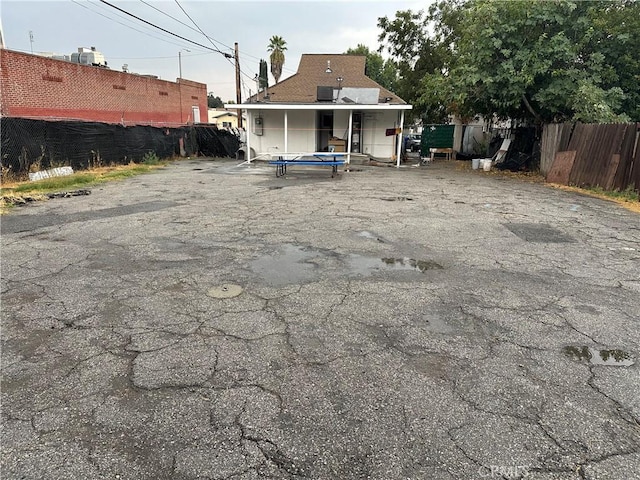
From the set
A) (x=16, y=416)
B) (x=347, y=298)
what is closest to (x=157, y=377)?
(x=16, y=416)

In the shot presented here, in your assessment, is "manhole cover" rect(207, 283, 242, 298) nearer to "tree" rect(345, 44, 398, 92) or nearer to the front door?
the front door

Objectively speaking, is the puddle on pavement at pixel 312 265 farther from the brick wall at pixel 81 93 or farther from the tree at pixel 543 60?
the brick wall at pixel 81 93

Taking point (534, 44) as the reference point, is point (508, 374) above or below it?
below

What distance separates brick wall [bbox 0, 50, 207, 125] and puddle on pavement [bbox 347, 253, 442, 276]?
1870cm

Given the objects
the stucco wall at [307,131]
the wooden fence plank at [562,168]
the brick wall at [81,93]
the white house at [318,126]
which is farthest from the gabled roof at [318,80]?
the brick wall at [81,93]

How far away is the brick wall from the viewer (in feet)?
57.2

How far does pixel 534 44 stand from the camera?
13.4 m

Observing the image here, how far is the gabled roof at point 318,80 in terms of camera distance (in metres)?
20.5

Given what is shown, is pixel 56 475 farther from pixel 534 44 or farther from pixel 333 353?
pixel 534 44

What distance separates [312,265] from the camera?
5148mm

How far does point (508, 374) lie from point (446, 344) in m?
0.52

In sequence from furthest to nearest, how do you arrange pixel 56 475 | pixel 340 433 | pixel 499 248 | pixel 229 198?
pixel 229 198
pixel 499 248
pixel 340 433
pixel 56 475

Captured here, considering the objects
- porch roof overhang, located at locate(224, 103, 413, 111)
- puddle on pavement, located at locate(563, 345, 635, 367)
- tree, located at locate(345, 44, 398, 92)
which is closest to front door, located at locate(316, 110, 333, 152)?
porch roof overhang, located at locate(224, 103, 413, 111)

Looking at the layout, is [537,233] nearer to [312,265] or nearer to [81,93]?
[312,265]
